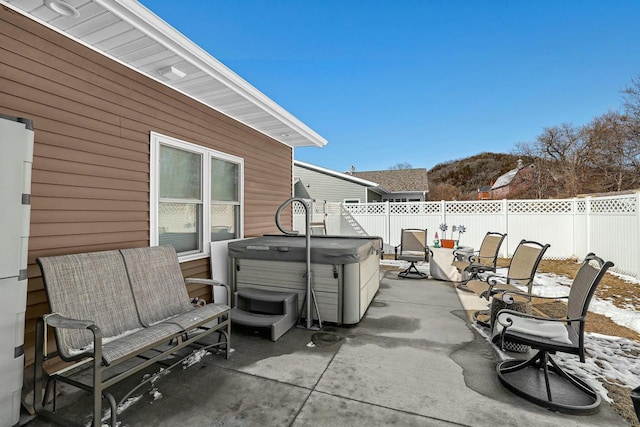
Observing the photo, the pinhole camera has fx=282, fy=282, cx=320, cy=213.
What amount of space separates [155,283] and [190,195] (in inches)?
57.1

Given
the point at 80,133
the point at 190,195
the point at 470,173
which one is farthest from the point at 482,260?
the point at 470,173

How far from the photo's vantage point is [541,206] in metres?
8.10

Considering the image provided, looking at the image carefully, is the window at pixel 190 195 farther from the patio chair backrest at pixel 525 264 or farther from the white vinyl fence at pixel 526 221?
the white vinyl fence at pixel 526 221

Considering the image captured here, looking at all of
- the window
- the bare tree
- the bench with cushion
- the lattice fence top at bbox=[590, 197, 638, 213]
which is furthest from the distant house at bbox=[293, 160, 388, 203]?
the bench with cushion

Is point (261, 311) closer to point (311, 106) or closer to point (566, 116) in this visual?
point (311, 106)

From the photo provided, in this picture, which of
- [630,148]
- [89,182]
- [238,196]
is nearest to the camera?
[89,182]

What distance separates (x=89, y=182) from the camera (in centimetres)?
268

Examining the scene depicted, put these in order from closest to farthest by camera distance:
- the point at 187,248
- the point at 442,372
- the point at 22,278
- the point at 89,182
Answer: the point at 22,278
the point at 442,372
the point at 89,182
the point at 187,248

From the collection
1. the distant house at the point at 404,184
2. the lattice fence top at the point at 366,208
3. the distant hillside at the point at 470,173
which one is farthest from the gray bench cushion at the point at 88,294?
the distant hillside at the point at 470,173

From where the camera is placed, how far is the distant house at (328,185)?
14445 millimetres

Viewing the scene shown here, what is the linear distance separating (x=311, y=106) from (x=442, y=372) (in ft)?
52.5

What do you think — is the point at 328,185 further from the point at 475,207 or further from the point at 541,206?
the point at 541,206

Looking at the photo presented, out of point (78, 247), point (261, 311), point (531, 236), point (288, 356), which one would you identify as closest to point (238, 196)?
point (261, 311)

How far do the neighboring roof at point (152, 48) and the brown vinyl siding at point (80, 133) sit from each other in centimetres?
11
